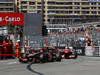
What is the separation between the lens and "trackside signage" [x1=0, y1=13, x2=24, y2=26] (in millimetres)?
30031

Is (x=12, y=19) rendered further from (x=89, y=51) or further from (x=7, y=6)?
(x=7, y=6)

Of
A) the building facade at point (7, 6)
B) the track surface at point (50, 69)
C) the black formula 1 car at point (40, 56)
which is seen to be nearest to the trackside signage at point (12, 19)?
the black formula 1 car at point (40, 56)

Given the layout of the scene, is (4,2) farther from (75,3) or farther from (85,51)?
(85,51)

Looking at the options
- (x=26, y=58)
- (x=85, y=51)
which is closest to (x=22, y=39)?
(x=85, y=51)

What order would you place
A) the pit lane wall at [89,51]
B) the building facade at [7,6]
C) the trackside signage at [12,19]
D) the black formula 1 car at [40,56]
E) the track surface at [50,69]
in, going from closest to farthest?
the track surface at [50,69], the black formula 1 car at [40,56], the trackside signage at [12,19], the pit lane wall at [89,51], the building facade at [7,6]

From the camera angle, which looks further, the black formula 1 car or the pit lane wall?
the pit lane wall

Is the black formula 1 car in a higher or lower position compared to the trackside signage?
lower

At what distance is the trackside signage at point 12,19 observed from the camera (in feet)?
98.5

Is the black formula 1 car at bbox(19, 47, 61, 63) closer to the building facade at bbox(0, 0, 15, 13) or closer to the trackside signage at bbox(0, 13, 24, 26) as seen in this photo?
the trackside signage at bbox(0, 13, 24, 26)

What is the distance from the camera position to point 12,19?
30.2m

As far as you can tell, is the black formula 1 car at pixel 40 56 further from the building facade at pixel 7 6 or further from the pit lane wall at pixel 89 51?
the building facade at pixel 7 6

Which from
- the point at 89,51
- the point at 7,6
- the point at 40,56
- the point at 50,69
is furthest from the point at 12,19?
the point at 7,6

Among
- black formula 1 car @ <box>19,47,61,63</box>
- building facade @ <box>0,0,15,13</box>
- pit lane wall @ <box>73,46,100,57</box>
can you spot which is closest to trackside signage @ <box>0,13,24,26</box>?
pit lane wall @ <box>73,46,100,57</box>

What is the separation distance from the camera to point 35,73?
550 inches
